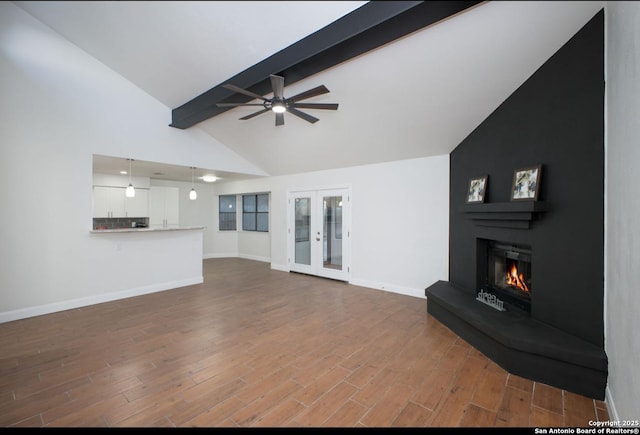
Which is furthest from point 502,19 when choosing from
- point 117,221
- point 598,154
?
point 117,221

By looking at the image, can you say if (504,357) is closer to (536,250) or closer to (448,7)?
(536,250)

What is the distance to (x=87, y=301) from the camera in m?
4.27

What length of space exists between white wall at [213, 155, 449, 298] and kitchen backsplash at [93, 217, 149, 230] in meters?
4.99

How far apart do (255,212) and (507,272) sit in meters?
7.16

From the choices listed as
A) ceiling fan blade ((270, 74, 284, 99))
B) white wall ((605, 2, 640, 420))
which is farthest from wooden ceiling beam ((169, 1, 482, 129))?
white wall ((605, 2, 640, 420))

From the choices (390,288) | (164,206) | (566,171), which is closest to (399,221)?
(390,288)

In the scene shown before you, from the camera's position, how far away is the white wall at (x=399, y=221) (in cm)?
459

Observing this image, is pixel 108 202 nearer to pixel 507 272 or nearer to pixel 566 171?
pixel 507 272

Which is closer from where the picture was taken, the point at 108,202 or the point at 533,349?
the point at 533,349

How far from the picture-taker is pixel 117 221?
23.5ft

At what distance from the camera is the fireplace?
3066 millimetres

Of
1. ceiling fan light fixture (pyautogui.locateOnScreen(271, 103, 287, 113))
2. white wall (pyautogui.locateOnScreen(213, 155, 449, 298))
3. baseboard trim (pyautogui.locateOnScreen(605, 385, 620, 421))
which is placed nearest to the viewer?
baseboard trim (pyautogui.locateOnScreen(605, 385, 620, 421))

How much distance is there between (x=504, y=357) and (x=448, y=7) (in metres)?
3.06

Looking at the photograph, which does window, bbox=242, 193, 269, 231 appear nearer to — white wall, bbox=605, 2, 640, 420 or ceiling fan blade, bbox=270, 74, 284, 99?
ceiling fan blade, bbox=270, 74, 284, 99
